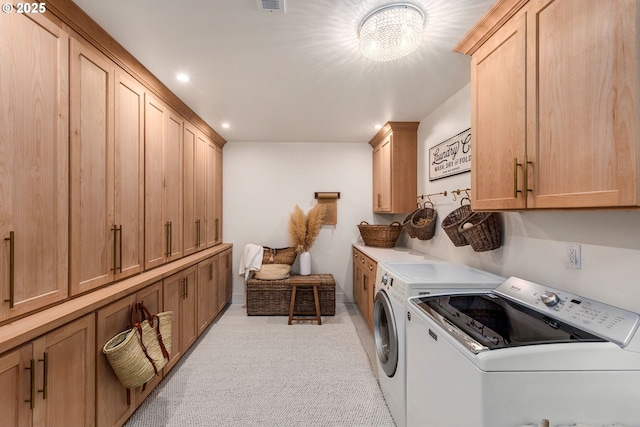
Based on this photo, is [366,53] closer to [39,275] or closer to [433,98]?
[433,98]

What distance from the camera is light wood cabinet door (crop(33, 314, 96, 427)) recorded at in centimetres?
114

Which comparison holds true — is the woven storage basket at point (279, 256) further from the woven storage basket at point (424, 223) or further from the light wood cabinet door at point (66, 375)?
the light wood cabinet door at point (66, 375)

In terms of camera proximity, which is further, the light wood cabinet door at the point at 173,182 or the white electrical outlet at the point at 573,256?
the light wood cabinet door at the point at 173,182

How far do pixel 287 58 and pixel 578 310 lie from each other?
2.13m

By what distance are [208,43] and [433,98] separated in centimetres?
199

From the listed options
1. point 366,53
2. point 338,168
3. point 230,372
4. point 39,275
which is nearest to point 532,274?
point 366,53

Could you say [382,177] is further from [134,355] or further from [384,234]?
[134,355]

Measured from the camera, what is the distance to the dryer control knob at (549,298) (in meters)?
1.31

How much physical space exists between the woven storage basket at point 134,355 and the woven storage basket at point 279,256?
203 cm

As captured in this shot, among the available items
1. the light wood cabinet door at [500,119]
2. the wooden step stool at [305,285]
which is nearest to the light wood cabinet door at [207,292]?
the wooden step stool at [305,285]

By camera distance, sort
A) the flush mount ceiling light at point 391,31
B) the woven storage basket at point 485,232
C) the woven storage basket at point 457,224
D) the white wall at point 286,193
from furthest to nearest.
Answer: the white wall at point 286,193 < the woven storage basket at point 457,224 < the woven storage basket at point 485,232 < the flush mount ceiling light at point 391,31

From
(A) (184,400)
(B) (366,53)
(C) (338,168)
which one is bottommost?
(A) (184,400)

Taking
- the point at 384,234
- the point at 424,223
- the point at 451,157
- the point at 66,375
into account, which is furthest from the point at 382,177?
the point at 66,375

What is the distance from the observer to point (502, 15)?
1.38 metres
